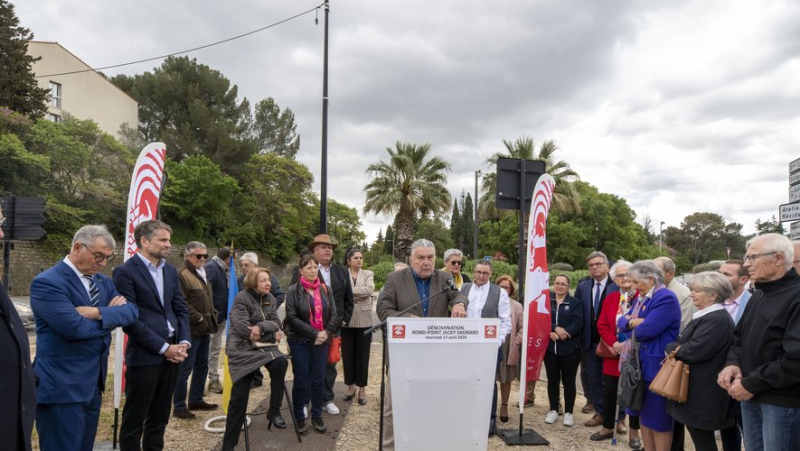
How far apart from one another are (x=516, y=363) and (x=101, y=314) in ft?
13.7

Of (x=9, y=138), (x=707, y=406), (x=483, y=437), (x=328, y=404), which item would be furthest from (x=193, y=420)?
(x=9, y=138)

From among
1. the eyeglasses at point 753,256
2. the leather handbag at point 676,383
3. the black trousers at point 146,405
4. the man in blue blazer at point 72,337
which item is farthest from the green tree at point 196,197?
the eyeglasses at point 753,256

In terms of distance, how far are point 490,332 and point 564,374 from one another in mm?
2390

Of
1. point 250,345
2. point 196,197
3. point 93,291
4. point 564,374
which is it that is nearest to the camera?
point 93,291

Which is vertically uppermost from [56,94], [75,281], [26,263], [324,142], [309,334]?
[56,94]

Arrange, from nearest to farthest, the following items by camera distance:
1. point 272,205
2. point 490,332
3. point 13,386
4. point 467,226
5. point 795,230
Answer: point 13,386 < point 490,332 < point 795,230 < point 272,205 < point 467,226

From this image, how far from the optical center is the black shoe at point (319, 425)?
16.5ft

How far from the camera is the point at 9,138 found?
2236cm

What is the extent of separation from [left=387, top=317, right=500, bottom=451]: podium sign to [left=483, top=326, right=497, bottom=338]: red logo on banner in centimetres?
8

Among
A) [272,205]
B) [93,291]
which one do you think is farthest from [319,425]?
[272,205]

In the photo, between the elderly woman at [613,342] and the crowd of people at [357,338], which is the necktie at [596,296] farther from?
the elderly woman at [613,342]

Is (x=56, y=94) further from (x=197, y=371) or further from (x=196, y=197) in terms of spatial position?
(x=197, y=371)

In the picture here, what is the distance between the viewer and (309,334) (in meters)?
4.78

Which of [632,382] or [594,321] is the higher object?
[594,321]
